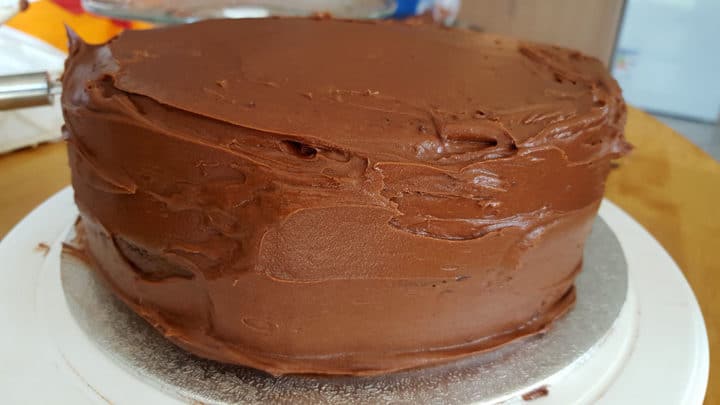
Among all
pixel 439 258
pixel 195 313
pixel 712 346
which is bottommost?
pixel 712 346

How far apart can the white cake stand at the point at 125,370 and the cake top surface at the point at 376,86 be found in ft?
1.16

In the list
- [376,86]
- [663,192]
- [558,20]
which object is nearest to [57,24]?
[376,86]

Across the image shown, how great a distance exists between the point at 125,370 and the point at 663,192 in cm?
160

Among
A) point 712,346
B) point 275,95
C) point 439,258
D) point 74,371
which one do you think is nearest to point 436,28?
point 275,95

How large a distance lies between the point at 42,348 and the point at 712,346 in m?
1.24

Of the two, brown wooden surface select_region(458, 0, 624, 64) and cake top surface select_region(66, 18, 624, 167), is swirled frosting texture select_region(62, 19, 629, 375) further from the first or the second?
brown wooden surface select_region(458, 0, 624, 64)

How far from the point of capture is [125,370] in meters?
1.01

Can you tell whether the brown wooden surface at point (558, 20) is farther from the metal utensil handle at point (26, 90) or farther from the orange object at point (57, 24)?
the metal utensil handle at point (26, 90)

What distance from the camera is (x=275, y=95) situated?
101 centimetres

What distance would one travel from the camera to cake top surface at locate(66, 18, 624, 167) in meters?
0.94

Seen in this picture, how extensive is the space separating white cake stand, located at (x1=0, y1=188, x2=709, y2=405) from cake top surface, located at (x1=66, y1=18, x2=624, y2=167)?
354 mm

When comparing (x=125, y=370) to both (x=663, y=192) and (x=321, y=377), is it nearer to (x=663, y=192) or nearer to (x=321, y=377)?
(x=321, y=377)

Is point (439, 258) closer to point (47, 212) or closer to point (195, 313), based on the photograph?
point (195, 313)

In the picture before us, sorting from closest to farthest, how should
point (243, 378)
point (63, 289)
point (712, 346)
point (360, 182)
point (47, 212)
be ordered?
point (360, 182)
point (243, 378)
point (63, 289)
point (712, 346)
point (47, 212)
